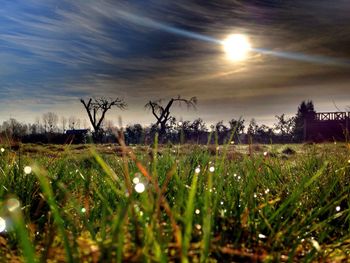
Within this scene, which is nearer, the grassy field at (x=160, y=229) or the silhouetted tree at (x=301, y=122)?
the grassy field at (x=160, y=229)

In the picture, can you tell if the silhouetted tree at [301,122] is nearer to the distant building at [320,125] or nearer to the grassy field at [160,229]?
the distant building at [320,125]

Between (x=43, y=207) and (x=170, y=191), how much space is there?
797 mm

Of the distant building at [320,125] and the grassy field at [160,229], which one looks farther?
the distant building at [320,125]

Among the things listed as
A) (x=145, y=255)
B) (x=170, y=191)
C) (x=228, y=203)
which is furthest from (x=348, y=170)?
(x=145, y=255)

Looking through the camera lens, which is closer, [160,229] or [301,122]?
[160,229]

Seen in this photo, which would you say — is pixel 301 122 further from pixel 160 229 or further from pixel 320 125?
pixel 160 229

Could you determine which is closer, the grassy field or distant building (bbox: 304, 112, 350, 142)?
the grassy field

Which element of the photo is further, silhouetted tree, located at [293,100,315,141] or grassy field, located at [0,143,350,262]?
silhouetted tree, located at [293,100,315,141]

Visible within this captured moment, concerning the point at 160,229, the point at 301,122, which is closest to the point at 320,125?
the point at 301,122

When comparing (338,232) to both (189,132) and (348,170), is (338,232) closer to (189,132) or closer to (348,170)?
(348,170)

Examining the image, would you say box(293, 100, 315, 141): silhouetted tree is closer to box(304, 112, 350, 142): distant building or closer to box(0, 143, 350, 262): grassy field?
box(304, 112, 350, 142): distant building

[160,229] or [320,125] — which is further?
[320,125]

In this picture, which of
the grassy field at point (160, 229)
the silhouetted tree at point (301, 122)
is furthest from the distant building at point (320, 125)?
the grassy field at point (160, 229)

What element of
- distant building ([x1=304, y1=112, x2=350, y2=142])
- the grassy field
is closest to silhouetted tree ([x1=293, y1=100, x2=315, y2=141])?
distant building ([x1=304, y1=112, x2=350, y2=142])
